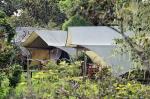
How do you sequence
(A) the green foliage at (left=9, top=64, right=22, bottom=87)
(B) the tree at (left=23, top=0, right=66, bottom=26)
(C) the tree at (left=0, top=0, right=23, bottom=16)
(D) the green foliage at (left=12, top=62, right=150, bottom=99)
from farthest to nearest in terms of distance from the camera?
(C) the tree at (left=0, top=0, right=23, bottom=16) < (B) the tree at (left=23, top=0, right=66, bottom=26) < (A) the green foliage at (left=9, top=64, right=22, bottom=87) < (D) the green foliage at (left=12, top=62, right=150, bottom=99)

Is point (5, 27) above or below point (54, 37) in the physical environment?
above

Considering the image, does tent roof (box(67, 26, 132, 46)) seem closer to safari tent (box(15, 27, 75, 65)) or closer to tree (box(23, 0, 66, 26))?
safari tent (box(15, 27, 75, 65))

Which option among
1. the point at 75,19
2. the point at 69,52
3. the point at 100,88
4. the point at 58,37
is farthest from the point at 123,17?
the point at 75,19

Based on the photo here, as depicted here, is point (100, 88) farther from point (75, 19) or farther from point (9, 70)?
point (75, 19)

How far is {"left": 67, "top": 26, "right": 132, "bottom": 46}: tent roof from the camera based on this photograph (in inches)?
670

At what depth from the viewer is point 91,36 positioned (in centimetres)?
1742

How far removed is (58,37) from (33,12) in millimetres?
21862

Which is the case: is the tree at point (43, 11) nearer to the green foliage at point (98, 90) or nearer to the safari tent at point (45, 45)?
the safari tent at point (45, 45)

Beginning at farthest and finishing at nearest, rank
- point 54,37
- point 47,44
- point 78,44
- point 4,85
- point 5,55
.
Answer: point 47,44
point 54,37
point 78,44
point 5,55
point 4,85

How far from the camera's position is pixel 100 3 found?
21.2ft

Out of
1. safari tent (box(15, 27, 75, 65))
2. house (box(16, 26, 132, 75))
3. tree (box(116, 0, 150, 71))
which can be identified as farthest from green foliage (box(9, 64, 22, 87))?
safari tent (box(15, 27, 75, 65))

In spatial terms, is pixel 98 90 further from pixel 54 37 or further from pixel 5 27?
pixel 54 37

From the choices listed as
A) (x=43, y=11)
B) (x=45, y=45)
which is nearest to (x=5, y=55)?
(x=45, y=45)

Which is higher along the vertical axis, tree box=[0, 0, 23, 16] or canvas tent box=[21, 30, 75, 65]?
tree box=[0, 0, 23, 16]
